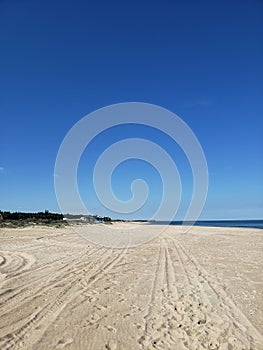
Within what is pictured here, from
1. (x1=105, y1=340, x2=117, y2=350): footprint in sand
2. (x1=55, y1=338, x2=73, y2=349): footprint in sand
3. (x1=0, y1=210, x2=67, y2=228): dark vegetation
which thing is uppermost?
(x1=0, y1=210, x2=67, y2=228): dark vegetation

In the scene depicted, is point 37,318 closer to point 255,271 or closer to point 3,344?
point 3,344

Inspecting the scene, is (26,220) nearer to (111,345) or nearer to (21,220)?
(21,220)

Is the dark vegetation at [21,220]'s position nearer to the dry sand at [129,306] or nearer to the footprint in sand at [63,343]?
the dry sand at [129,306]

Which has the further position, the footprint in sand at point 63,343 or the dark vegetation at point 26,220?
the dark vegetation at point 26,220

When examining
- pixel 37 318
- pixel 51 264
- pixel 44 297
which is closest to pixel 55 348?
pixel 37 318

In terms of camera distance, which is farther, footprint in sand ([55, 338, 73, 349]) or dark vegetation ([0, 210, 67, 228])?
dark vegetation ([0, 210, 67, 228])

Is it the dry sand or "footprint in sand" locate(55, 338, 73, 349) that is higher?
the dry sand

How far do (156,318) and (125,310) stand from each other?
0.68 metres

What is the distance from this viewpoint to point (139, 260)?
10.8 meters

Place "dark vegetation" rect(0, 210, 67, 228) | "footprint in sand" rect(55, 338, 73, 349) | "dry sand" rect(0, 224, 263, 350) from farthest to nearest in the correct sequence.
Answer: "dark vegetation" rect(0, 210, 67, 228) < "dry sand" rect(0, 224, 263, 350) < "footprint in sand" rect(55, 338, 73, 349)

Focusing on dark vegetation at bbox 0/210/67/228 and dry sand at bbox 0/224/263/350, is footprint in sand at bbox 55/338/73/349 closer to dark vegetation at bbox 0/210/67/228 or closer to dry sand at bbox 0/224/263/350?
dry sand at bbox 0/224/263/350

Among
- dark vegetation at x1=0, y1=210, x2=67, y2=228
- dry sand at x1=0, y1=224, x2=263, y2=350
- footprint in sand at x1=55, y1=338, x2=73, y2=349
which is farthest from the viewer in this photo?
dark vegetation at x1=0, y1=210, x2=67, y2=228

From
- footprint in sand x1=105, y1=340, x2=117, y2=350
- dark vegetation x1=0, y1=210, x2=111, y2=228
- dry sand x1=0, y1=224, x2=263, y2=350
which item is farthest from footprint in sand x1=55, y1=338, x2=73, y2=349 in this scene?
dark vegetation x1=0, y1=210, x2=111, y2=228

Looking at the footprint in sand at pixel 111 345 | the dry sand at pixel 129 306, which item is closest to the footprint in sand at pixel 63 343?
the dry sand at pixel 129 306
